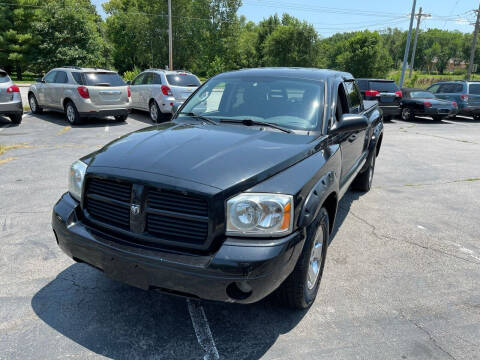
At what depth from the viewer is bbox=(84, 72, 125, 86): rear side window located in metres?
11.5

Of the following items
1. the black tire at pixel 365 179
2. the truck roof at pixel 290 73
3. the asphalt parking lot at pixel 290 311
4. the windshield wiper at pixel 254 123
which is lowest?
the asphalt parking lot at pixel 290 311

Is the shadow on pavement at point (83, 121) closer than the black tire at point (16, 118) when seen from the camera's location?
No

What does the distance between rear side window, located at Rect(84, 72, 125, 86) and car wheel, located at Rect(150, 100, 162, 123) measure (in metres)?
1.32

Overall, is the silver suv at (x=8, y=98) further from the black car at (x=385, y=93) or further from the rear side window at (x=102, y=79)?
the black car at (x=385, y=93)

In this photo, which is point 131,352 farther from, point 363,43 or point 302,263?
point 363,43

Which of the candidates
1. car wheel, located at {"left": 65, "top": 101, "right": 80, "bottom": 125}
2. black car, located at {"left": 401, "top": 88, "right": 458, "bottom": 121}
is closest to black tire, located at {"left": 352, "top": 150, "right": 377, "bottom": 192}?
car wheel, located at {"left": 65, "top": 101, "right": 80, "bottom": 125}

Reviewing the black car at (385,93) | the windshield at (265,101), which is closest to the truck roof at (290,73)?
the windshield at (265,101)

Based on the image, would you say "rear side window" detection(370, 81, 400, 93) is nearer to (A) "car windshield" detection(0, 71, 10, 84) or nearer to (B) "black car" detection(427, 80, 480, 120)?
(B) "black car" detection(427, 80, 480, 120)

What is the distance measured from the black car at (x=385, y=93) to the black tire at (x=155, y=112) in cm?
819

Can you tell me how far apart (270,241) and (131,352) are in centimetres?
117

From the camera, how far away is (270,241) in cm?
228

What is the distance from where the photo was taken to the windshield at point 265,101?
11.3ft

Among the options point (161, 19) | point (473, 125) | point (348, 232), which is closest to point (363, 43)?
point (161, 19)

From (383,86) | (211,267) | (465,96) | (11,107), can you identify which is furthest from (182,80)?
(465,96)
